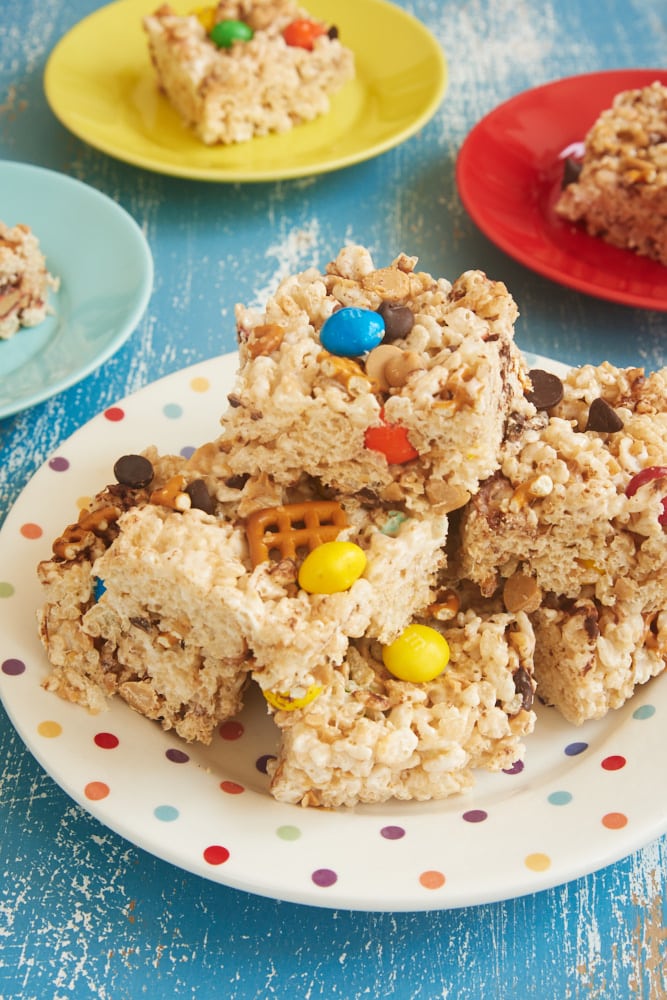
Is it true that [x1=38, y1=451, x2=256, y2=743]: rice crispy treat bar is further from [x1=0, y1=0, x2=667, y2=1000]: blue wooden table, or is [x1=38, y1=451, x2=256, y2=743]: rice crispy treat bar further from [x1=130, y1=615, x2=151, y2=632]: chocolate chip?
[x1=0, y1=0, x2=667, y2=1000]: blue wooden table

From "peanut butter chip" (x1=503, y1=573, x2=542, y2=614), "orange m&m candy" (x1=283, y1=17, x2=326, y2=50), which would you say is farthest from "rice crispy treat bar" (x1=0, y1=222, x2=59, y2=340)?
"peanut butter chip" (x1=503, y1=573, x2=542, y2=614)

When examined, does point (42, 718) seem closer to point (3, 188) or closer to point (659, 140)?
point (3, 188)

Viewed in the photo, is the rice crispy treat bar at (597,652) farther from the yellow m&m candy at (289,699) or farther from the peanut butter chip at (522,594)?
the yellow m&m candy at (289,699)

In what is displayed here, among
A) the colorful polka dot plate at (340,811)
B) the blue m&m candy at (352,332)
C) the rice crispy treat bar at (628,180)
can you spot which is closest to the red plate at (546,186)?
the rice crispy treat bar at (628,180)

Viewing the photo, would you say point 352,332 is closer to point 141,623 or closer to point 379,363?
point 379,363

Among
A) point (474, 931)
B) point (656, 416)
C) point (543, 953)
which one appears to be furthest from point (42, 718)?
point (656, 416)
